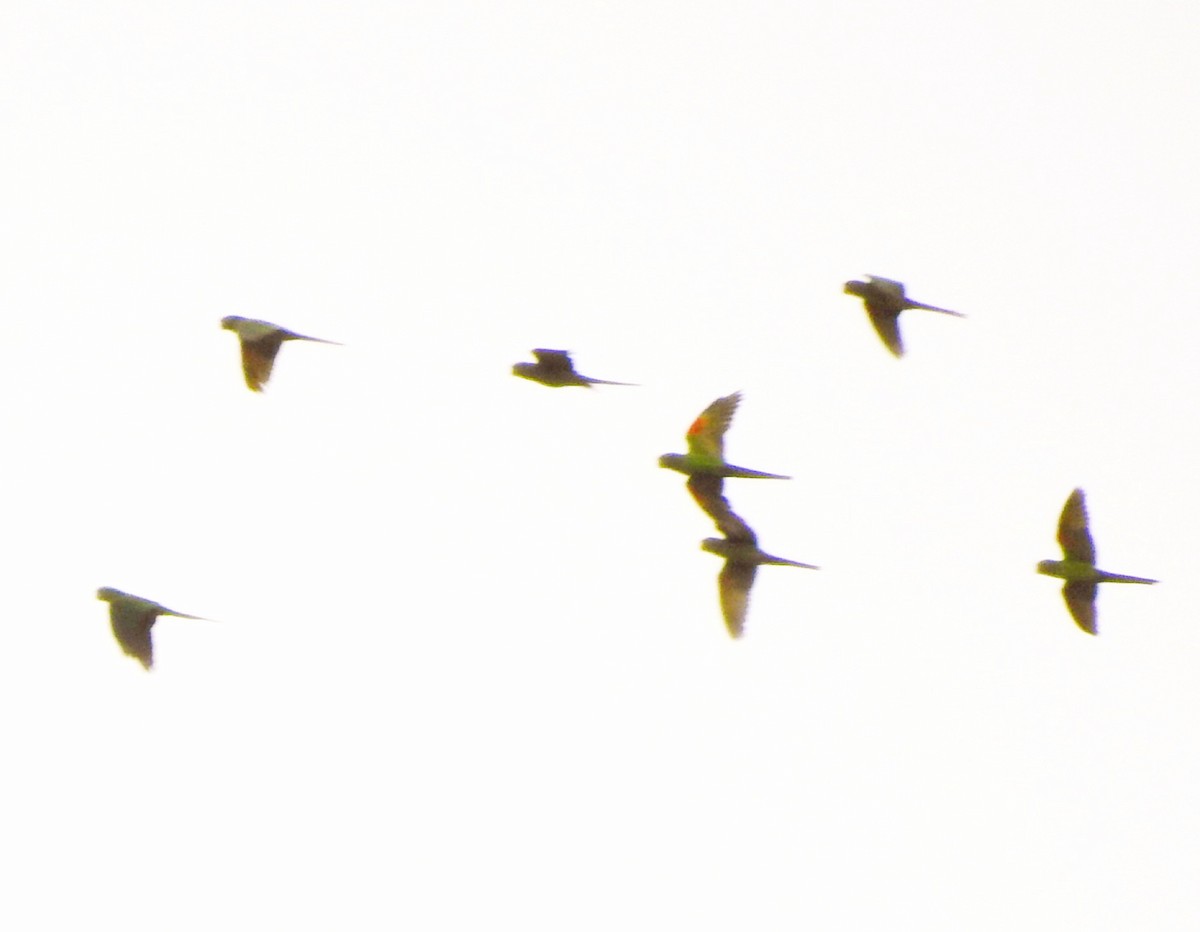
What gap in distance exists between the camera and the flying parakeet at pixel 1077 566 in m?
19.2

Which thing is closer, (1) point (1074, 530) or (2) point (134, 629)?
(2) point (134, 629)

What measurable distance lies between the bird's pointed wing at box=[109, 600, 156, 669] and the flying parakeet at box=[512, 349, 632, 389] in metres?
3.89

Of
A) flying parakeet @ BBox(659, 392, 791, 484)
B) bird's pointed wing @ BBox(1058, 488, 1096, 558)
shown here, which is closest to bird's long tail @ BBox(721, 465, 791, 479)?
flying parakeet @ BBox(659, 392, 791, 484)

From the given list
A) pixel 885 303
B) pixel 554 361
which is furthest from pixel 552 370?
pixel 885 303

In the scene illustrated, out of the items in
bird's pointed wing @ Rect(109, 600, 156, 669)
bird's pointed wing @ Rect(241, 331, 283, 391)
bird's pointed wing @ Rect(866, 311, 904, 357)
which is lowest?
bird's pointed wing @ Rect(109, 600, 156, 669)

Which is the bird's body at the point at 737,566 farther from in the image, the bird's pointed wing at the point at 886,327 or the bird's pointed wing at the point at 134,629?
the bird's pointed wing at the point at 134,629

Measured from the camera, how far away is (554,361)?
18.7 metres

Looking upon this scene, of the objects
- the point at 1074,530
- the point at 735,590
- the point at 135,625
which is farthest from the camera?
the point at 735,590

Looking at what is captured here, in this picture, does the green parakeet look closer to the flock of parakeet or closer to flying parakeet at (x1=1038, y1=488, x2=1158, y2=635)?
the flock of parakeet

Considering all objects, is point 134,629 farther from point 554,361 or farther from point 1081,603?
point 1081,603

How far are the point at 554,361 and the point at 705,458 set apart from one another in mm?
1807

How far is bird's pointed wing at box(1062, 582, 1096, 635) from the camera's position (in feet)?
63.4

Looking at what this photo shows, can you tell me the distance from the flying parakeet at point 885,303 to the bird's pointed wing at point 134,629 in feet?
23.1

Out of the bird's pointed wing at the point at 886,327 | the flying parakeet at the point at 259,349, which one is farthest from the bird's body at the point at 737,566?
the flying parakeet at the point at 259,349
